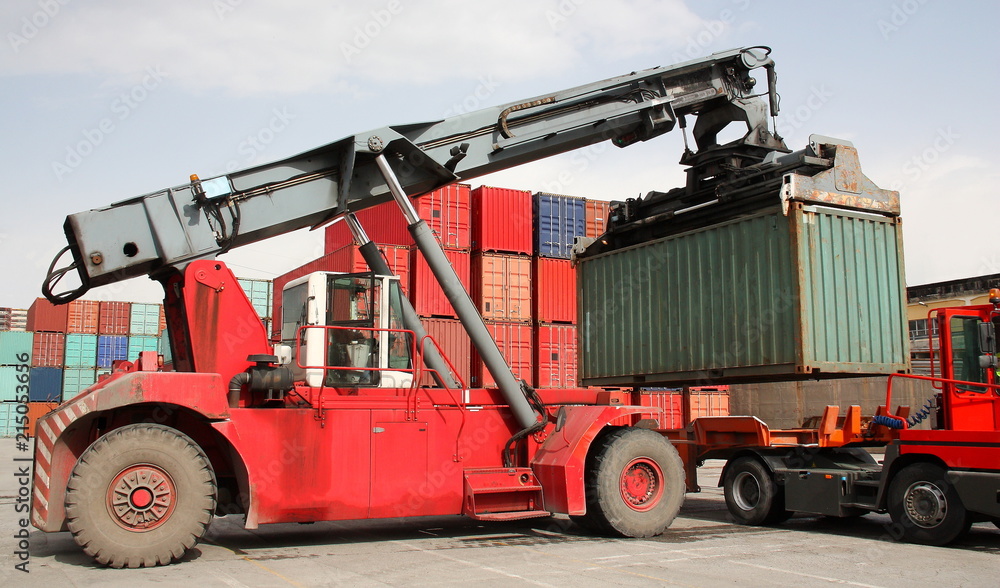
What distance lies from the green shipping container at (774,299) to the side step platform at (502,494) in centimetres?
372

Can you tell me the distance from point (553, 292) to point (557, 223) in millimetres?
2307

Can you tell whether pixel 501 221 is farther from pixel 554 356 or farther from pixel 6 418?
pixel 6 418

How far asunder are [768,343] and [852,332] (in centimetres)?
113

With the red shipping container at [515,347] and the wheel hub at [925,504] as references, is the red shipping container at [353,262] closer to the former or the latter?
the red shipping container at [515,347]

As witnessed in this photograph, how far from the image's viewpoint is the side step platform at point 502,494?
9039 mm

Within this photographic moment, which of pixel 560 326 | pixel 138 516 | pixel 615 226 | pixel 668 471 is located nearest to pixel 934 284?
pixel 560 326

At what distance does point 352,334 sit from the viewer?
8.99m

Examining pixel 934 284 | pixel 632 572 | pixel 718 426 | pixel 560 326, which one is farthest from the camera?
pixel 934 284

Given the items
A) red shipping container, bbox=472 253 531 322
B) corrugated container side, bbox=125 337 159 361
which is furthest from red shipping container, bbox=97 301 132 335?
red shipping container, bbox=472 253 531 322

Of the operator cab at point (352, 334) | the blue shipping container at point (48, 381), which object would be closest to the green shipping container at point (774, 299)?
the operator cab at point (352, 334)

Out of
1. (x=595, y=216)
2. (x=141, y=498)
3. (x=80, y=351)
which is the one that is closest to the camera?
(x=141, y=498)

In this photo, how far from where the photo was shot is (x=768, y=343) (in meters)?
10.9

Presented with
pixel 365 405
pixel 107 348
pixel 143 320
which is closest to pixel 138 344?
pixel 143 320

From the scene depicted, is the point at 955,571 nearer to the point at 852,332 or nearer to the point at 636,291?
the point at 852,332
